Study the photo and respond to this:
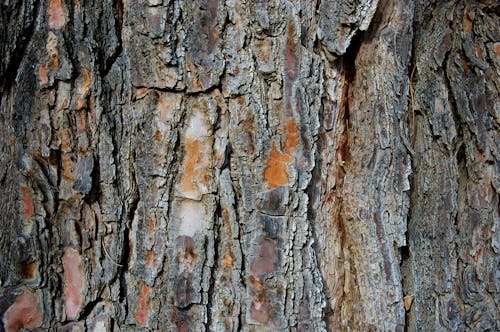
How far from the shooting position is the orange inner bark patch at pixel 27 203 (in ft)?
3.67

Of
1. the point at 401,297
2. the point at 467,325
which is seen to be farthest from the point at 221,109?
the point at 467,325

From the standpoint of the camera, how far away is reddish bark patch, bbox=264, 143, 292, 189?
43.1 inches

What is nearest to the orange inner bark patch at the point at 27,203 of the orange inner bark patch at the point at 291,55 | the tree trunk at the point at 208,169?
the tree trunk at the point at 208,169

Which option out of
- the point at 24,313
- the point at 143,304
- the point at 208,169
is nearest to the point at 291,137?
the point at 208,169

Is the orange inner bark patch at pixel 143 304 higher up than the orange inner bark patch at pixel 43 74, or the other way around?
the orange inner bark patch at pixel 43 74

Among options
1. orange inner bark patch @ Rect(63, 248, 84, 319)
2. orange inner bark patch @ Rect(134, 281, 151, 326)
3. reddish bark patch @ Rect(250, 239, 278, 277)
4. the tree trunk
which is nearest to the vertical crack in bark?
the tree trunk

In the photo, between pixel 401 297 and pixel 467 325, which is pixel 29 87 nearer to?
pixel 401 297

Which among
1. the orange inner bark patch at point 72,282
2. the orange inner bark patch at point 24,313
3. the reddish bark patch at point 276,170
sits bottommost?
the orange inner bark patch at point 24,313

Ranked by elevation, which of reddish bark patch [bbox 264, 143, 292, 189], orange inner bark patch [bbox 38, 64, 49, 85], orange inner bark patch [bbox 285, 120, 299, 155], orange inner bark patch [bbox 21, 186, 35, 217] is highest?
orange inner bark patch [bbox 38, 64, 49, 85]

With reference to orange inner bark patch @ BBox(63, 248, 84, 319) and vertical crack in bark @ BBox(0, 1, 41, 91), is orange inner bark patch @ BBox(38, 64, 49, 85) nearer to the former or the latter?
vertical crack in bark @ BBox(0, 1, 41, 91)

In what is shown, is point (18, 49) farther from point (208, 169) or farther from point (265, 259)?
point (265, 259)

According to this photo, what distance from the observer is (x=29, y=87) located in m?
1.11

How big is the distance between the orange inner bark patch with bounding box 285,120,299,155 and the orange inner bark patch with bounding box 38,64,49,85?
1.75ft

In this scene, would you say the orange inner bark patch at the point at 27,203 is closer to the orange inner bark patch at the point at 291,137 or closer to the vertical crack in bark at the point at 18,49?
the vertical crack in bark at the point at 18,49
